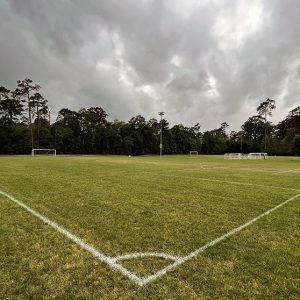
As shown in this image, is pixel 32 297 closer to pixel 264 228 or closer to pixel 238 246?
pixel 238 246

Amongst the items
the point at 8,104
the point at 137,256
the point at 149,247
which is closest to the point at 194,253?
the point at 149,247

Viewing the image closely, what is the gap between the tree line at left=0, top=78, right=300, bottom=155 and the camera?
219ft

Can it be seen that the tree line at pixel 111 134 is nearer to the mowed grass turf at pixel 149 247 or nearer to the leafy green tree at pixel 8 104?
the leafy green tree at pixel 8 104

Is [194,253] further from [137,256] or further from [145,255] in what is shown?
[137,256]

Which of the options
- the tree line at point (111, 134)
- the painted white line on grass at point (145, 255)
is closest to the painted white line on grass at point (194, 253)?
the painted white line on grass at point (145, 255)

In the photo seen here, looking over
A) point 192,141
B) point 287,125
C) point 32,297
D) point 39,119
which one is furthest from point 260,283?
point 192,141

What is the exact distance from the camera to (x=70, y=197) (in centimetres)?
846

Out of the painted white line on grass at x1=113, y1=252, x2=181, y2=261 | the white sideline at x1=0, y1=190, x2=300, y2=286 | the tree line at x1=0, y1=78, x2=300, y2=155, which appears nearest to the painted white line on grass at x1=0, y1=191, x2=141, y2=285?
the white sideline at x1=0, y1=190, x2=300, y2=286

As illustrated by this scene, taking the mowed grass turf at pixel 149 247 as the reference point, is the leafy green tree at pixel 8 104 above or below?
above

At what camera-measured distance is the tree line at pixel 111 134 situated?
2625 inches

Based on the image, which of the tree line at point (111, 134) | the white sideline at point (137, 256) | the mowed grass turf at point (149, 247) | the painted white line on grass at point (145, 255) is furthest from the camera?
the tree line at point (111, 134)

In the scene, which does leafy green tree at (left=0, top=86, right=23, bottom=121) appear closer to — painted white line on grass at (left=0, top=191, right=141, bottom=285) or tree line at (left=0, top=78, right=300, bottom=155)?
tree line at (left=0, top=78, right=300, bottom=155)

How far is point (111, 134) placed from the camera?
81312 mm

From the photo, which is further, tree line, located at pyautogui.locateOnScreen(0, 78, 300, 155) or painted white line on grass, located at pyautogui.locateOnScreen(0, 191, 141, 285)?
tree line, located at pyautogui.locateOnScreen(0, 78, 300, 155)
